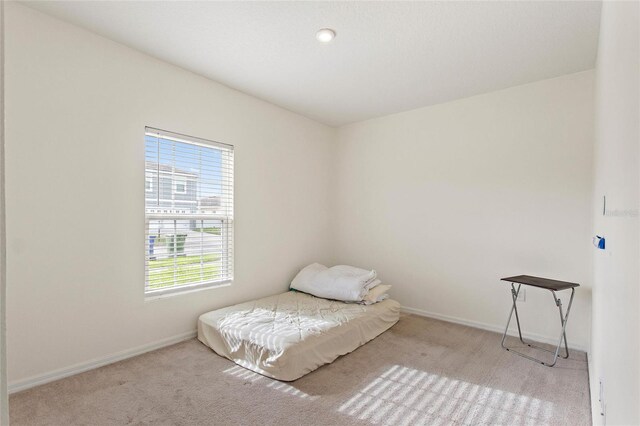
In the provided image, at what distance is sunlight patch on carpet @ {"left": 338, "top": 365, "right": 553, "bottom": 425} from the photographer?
6.48ft

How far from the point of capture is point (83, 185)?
2.46m

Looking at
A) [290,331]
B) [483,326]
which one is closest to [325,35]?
[290,331]

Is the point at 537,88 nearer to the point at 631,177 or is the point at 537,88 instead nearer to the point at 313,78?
the point at 313,78

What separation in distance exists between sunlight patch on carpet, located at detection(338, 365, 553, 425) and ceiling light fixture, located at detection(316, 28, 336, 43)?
2.55 metres

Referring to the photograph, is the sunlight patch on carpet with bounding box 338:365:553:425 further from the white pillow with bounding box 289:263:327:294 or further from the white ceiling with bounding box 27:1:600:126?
the white ceiling with bounding box 27:1:600:126

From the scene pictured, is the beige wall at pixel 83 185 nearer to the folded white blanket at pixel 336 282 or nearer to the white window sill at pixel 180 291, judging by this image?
the white window sill at pixel 180 291

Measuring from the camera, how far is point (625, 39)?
1080 mm

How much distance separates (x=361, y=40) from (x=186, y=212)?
2.14 meters

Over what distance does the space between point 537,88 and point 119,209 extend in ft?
12.9

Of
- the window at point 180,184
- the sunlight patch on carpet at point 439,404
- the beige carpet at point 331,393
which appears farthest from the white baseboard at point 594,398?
the window at point 180,184

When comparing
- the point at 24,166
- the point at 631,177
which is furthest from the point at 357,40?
the point at 24,166

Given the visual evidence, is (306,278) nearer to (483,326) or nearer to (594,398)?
(483,326)

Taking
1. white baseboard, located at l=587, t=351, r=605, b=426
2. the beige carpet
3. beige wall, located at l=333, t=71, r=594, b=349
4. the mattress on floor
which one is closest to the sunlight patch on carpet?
the beige carpet

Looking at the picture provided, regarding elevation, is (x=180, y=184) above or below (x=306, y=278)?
above
